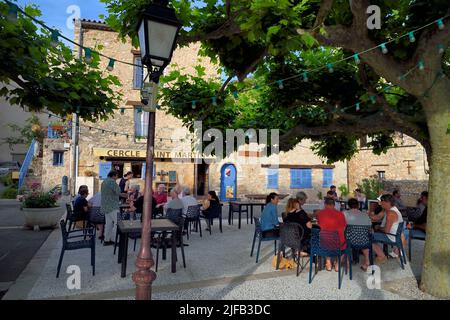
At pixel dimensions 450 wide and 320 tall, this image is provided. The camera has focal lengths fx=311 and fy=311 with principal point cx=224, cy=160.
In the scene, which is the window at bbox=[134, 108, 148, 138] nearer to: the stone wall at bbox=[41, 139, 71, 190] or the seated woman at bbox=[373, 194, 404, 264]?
the stone wall at bbox=[41, 139, 71, 190]

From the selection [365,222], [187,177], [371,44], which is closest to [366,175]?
[187,177]

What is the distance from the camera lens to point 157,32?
2834 mm

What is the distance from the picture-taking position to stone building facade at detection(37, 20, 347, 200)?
50.6 feet

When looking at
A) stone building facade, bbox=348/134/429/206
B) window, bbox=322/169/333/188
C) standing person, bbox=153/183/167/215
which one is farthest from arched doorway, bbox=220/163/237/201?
standing person, bbox=153/183/167/215

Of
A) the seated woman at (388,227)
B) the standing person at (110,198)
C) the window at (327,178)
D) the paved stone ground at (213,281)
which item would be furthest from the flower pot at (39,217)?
the window at (327,178)

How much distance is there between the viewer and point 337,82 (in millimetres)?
6812

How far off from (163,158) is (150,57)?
46.0 feet

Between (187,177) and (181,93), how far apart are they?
10.5 m

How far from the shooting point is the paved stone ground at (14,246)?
16.0ft

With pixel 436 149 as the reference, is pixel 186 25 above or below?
above

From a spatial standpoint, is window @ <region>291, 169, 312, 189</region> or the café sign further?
window @ <region>291, 169, 312, 189</region>

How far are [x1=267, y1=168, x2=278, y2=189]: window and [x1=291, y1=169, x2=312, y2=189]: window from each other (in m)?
1.09
